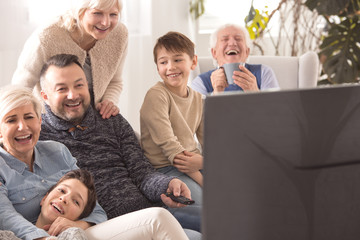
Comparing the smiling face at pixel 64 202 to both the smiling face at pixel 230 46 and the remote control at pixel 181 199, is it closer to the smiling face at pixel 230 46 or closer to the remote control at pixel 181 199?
the remote control at pixel 181 199

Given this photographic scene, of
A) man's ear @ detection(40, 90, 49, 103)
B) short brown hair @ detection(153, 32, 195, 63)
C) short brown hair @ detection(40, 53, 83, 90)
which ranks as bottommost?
man's ear @ detection(40, 90, 49, 103)

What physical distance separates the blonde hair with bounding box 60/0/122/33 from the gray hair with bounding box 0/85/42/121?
1.74ft

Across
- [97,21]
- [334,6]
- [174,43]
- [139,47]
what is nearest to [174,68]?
[174,43]

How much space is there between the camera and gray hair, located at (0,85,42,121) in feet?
5.36

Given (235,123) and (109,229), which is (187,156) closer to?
(109,229)

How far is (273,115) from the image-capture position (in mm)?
795

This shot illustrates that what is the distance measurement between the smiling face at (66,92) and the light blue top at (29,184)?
0.15 m

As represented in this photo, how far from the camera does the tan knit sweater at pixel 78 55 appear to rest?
2064 mm

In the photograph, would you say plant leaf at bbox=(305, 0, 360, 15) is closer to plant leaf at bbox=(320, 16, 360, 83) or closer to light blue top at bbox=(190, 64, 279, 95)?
plant leaf at bbox=(320, 16, 360, 83)

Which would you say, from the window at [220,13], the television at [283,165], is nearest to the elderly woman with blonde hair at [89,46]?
the television at [283,165]

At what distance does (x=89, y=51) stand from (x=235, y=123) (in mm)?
1528

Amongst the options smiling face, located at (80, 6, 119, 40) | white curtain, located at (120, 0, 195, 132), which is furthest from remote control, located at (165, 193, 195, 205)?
white curtain, located at (120, 0, 195, 132)

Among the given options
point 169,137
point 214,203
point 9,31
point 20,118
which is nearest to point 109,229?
point 20,118

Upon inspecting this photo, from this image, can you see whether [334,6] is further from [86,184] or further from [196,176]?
[86,184]
